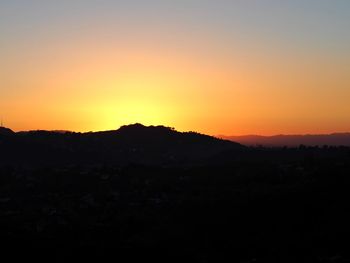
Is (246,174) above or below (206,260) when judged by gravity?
above

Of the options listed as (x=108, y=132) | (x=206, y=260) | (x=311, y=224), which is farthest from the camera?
(x=108, y=132)

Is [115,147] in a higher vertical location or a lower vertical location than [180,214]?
higher

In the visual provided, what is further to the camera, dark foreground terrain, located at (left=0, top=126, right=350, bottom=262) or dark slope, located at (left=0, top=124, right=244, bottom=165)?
dark slope, located at (left=0, top=124, right=244, bottom=165)

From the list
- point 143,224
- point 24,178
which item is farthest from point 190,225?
point 24,178

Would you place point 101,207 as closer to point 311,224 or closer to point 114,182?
point 114,182

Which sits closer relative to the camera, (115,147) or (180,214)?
(180,214)
